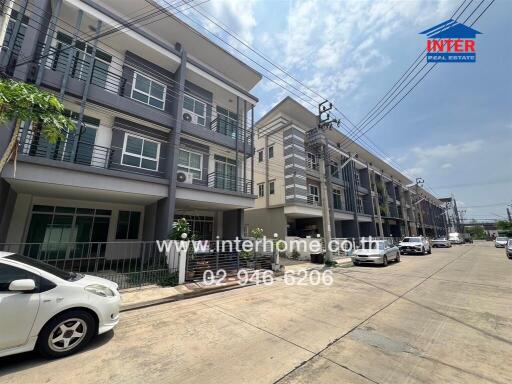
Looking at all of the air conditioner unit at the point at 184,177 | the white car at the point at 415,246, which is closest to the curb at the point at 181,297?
the air conditioner unit at the point at 184,177

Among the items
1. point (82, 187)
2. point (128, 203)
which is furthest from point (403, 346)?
point (128, 203)

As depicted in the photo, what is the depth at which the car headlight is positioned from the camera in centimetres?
407

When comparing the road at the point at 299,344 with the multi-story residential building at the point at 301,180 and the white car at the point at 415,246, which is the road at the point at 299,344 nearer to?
the multi-story residential building at the point at 301,180

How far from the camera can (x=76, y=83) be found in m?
9.11

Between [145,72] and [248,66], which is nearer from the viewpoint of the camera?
[145,72]

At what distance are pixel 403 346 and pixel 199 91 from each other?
1517 cm

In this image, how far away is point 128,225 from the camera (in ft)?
40.3

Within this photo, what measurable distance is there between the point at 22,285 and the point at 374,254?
51.0ft

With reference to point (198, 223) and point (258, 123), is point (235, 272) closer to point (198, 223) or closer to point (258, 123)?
point (198, 223)

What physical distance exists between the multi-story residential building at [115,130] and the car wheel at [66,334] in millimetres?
6194

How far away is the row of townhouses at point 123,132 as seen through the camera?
8.41 metres

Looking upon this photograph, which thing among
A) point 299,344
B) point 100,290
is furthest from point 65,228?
point 299,344

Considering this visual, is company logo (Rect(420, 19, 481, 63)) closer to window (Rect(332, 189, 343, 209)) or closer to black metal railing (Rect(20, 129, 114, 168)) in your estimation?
black metal railing (Rect(20, 129, 114, 168))

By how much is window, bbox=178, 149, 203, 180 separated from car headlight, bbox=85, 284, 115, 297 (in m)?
8.91
